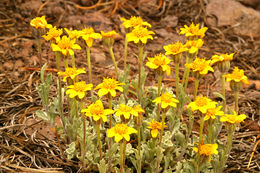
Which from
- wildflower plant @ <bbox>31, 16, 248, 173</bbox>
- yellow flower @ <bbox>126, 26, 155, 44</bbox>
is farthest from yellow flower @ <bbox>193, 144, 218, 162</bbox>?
yellow flower @ <bbox>126, 26, 155, 44</bbox>

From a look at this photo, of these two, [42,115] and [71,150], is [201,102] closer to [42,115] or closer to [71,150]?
[71,150]

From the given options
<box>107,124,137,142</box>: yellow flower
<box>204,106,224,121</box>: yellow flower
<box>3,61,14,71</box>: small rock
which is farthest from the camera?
<box>3,61,14,71</box>: small rock

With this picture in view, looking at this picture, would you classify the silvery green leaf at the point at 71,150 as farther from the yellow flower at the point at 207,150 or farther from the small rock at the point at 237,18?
the small rock at the point at 237,18

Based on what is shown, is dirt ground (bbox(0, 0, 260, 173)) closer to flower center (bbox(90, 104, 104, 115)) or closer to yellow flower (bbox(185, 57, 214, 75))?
flower center (bbox(90, 104, 104, 115))

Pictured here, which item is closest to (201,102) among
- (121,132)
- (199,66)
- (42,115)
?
(199,66)

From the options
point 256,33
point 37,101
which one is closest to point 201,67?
point 37,101
